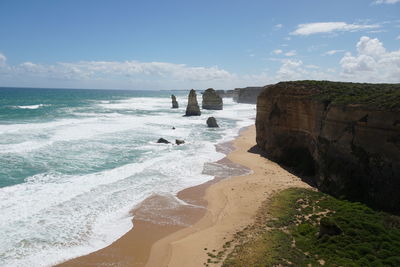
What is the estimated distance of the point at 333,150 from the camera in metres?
17.8

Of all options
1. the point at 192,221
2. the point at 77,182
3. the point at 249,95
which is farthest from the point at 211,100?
the point at 192,221

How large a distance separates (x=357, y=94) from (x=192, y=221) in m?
12.4

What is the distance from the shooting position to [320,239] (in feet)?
37.9

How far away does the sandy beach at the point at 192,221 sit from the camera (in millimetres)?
11750

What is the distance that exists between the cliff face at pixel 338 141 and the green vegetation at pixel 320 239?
63.8 inches

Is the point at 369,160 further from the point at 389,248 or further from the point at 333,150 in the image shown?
the point at 389,248

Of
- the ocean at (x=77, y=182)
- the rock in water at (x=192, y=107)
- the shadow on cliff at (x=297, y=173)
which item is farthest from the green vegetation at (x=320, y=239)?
the rock in water at (x=192, y=107)

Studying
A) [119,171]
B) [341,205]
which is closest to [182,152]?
[119,171]

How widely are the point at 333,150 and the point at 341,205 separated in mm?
3939

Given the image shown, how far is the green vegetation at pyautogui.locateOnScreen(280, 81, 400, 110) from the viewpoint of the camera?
1542cm

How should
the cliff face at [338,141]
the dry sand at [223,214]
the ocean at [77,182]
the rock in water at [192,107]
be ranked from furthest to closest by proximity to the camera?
1. the rock in water at [192,107]
2. the cliff face at [338,141]
3. the ocean at [77,182]
4. the dry sand at [223,214]

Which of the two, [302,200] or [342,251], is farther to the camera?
[302,200]

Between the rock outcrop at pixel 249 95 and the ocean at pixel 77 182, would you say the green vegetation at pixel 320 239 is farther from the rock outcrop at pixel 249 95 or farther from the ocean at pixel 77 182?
the rock outcrop at pixel 249 95

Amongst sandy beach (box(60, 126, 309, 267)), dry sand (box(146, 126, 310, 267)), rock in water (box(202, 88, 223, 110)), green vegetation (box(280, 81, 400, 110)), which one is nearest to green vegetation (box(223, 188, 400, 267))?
dry sand (box(146, 126, 310, 267))
